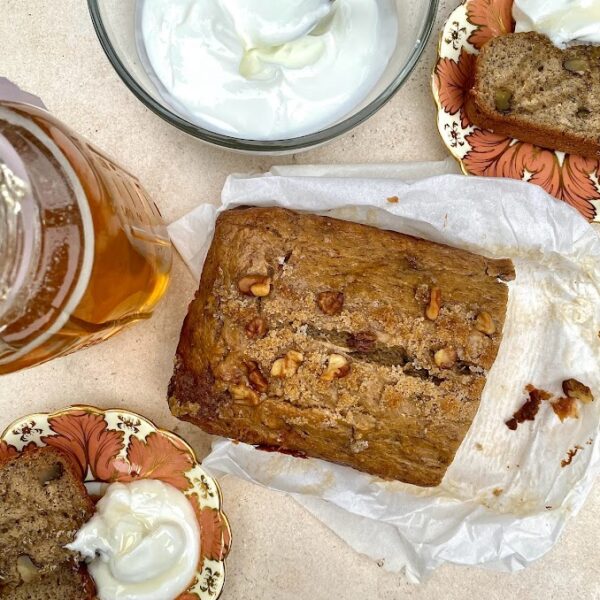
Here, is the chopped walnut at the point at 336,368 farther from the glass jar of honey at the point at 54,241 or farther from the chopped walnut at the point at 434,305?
the glass jar of honey at the point at 54,241

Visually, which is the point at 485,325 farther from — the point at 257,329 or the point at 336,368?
the point at 257,329

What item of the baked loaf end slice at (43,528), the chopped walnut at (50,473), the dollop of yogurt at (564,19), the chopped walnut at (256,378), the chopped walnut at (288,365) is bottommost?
the baked loaf end slice at (43,528)

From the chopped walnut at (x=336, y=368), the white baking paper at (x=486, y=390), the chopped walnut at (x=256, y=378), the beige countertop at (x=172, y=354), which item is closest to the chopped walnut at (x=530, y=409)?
the white baking paper at (x=486, y=390)

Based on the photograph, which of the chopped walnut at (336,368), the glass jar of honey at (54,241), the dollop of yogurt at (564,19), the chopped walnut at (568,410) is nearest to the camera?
the glass jar of honey at (54,241)

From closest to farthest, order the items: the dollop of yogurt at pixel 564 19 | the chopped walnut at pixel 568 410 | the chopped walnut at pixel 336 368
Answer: the chopped walnut at pixel 336 368 < the dollop of yogurt at pixel 564 19 < the chopped walnut at pixel 568 410

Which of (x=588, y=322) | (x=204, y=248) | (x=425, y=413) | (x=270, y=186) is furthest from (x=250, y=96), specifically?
(x=588, y=322)

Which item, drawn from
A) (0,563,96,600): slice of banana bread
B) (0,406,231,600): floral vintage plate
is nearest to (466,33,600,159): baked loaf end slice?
(0,406,231,600): floral vintage plate

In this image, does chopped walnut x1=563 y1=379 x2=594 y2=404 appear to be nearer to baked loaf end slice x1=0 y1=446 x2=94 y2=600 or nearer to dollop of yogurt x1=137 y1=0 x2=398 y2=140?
dollop of yogurt x1=137 y1=0 x2=398 y2=140
